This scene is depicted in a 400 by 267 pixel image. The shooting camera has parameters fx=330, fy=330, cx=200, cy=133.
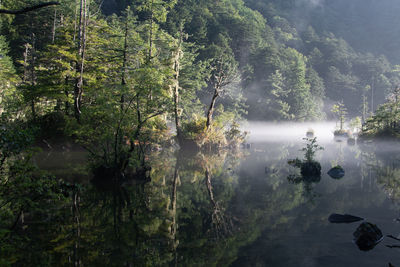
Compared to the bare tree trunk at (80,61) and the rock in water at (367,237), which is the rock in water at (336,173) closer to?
the rock in water at (367,237)

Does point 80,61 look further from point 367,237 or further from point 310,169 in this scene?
point 367,237

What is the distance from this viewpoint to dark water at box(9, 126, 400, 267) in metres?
7.27

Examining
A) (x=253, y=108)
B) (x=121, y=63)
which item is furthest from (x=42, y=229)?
(x=253, y=108)

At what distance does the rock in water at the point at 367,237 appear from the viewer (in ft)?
26.0

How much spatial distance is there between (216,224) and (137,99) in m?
7.86

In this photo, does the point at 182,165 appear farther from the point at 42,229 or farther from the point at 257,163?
the point at 42,229

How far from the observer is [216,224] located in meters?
9.70

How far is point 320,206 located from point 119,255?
24.6 ft

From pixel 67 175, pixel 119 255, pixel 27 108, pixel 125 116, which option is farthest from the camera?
pixel 27 108

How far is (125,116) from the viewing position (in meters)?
15.0

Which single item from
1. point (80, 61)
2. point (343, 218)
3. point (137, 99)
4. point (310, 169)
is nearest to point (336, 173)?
point (310, 169)

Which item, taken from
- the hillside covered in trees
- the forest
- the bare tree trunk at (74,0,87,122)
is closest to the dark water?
the forest

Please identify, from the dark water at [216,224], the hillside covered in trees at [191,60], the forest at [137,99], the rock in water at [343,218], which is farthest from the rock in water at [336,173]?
the hillside covered in trees at [191,60]

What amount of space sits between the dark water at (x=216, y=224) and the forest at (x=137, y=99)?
4.5 inches
